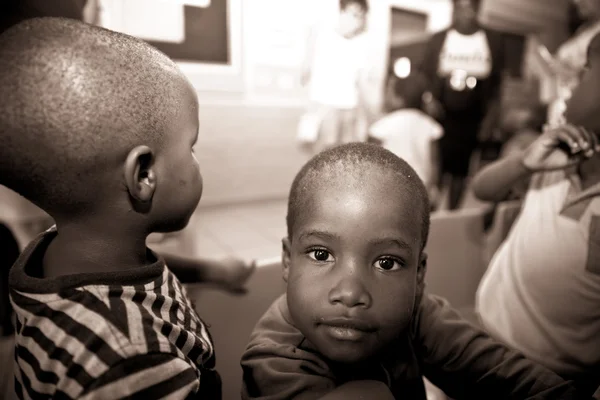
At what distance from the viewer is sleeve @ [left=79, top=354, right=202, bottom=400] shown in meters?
0.38

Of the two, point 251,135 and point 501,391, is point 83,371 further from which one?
point 251,135

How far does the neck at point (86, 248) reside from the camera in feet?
1.55

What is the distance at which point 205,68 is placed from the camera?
109cm

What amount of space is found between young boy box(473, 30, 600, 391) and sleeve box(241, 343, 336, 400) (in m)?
0.52

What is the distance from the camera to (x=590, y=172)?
0.82m

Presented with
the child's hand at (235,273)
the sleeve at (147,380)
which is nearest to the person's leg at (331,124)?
the child's hand at (235,273)

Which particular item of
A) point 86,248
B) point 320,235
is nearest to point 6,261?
point 86,248

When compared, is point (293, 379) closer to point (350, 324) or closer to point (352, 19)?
point (350, 324)

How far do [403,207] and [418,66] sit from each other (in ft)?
4.98

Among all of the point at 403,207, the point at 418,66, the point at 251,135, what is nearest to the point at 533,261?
the point at 403,207

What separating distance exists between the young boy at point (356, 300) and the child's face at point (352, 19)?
0.78 m

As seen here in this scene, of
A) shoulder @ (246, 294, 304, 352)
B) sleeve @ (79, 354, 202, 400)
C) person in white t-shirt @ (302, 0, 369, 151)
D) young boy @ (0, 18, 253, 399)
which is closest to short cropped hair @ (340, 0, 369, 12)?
person in white t-shirt @ (302, 0, 369, 151)

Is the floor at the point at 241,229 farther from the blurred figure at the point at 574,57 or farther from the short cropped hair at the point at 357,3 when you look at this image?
the blurred figure at the point at 574,57

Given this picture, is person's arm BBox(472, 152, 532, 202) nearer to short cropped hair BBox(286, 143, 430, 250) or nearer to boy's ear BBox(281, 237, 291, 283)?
short cropped hair BBox(286, 143, 430, 250)
